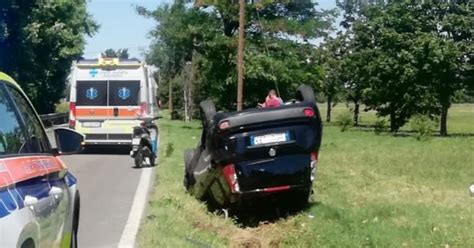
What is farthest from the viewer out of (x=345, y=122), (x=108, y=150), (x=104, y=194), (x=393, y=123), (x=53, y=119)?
(x=393, y=123)

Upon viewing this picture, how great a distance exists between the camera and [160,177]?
15.6 metres

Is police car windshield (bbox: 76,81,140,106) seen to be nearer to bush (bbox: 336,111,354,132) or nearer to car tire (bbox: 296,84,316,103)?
car tire (bbox: 296,84,316,103)

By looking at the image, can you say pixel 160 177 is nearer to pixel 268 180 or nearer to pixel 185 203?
pixel 185 203

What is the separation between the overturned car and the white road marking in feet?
4.29

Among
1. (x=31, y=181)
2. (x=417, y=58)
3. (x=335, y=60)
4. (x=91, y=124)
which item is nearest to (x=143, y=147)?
(x=91, y=124)

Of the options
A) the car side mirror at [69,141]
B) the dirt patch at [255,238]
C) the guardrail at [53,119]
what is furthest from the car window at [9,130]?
the guardrail at [53,119]

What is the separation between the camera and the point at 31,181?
4.05 metres

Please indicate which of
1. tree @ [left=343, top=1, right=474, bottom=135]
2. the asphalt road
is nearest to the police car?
the asphalt road

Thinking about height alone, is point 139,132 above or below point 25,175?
below

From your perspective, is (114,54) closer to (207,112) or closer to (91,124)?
(91,124)

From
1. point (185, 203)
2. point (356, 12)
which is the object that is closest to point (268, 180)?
point (185, 203)

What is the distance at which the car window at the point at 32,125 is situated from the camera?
4762 mm

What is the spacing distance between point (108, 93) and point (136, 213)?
1261 centimetres

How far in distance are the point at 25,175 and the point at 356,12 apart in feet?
263
